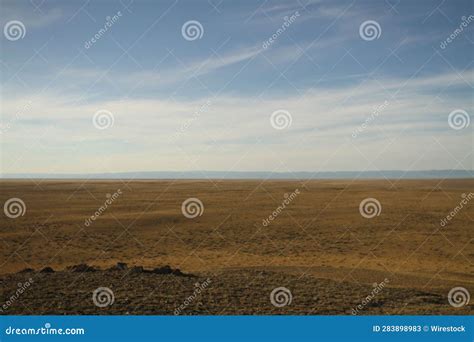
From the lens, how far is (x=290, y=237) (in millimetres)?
20922

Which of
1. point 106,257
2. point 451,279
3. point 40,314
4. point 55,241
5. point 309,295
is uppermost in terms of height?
point 55,241

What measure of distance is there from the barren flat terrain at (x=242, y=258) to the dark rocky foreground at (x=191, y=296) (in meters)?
A: 0.03

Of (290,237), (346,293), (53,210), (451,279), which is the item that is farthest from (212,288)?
(53,210)

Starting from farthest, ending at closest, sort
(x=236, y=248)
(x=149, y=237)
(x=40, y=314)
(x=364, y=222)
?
(x=364, y=222) < (x=149, y=237) < (x=236, y=248) < (x=40, y=314)

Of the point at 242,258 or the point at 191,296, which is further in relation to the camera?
the point at 242,258

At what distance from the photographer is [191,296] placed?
899 centimetres

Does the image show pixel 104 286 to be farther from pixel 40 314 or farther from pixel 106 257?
pixel 106 257

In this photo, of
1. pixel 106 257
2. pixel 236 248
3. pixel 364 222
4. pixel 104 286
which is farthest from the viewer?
pixel 364 222

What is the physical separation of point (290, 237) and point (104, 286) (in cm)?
1292

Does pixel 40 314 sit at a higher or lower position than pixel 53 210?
lower

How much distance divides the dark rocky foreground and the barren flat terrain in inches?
1.1

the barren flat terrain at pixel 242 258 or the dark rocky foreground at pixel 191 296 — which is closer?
the dark rocky foreground at pixel 191 296

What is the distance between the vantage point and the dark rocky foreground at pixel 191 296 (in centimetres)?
848

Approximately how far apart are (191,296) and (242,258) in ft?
25.1
